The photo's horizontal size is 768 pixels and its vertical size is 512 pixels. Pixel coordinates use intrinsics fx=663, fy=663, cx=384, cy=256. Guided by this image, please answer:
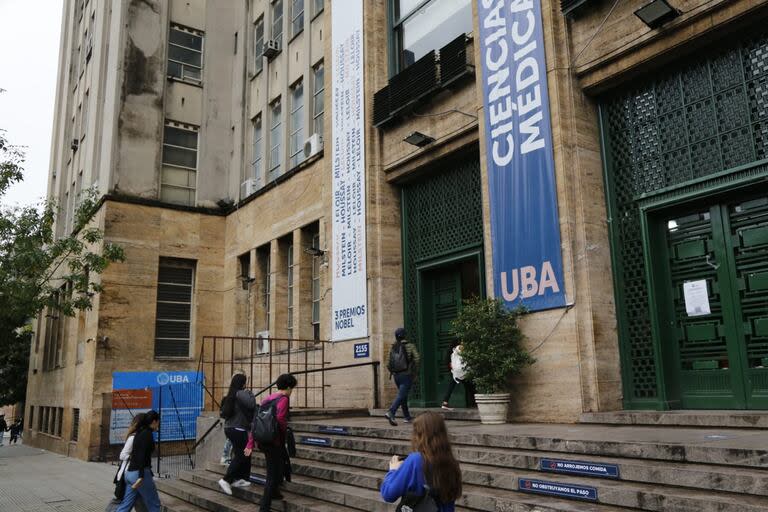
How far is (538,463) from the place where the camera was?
6895mm

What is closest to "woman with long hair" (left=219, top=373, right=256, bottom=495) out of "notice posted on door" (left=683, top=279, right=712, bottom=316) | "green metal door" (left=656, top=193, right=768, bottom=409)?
"green metal door" (left=656, top=193, right=768, bottom=409)

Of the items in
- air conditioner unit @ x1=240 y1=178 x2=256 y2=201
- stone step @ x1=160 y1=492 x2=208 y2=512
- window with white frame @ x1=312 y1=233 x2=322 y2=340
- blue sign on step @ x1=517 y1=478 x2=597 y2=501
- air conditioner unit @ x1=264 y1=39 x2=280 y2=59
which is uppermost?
air conditioner unit @ x1=264 y1=39 x2=280 y2=59

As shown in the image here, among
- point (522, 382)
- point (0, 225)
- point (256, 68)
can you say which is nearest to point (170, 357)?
point (0, 225)

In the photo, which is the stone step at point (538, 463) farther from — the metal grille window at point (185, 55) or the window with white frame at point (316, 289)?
the metal grille window at point (185, 55)

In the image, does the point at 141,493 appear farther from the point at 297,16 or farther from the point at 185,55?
the point at 185,55

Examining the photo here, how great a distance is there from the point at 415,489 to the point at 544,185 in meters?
6.78

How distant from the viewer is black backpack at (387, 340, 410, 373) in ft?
35.2

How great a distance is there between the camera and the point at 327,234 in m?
15.8

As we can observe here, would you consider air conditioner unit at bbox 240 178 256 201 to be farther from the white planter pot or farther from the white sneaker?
the white planter pot

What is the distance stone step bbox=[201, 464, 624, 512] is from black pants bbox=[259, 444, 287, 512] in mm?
520

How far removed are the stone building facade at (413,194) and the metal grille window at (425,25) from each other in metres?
0.05

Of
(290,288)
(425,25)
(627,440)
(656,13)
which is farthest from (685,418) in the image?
(290,288)

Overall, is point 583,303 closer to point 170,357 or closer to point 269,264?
point 269,264

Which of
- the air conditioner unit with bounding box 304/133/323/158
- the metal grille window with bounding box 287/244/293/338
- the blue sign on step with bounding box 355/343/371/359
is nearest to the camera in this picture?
the blue sign on step with bounding box 355/343/371/359
